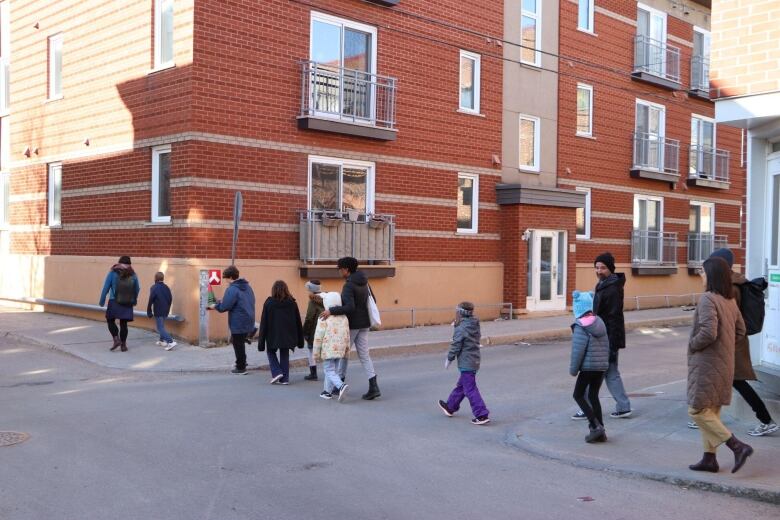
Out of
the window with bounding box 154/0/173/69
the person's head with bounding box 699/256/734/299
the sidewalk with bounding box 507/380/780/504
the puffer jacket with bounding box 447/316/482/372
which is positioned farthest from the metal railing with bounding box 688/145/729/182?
the person's head with bounding box 699/256/734/299

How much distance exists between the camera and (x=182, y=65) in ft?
49.8

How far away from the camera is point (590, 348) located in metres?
8.01

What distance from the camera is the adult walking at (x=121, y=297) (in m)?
14.0

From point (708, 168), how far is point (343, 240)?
1703 centimetres

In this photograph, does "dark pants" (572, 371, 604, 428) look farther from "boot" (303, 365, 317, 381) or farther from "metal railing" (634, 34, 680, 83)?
"metal railing" (634, 34, 680, 83)

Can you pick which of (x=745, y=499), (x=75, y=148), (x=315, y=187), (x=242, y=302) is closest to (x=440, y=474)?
(x=745, y=499)

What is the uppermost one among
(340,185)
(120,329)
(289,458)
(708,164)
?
(708,164)

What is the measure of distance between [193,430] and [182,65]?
8.94 meters

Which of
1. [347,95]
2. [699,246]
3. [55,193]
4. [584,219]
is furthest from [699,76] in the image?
[55,193]

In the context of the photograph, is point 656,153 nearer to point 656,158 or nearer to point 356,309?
point 656,158

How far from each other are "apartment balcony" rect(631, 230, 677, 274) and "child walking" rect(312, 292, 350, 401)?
17061mm

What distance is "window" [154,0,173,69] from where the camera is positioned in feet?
52.2

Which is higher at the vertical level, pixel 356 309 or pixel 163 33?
pixel 163 33

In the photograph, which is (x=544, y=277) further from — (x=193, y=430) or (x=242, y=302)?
(x=193, y=430)
